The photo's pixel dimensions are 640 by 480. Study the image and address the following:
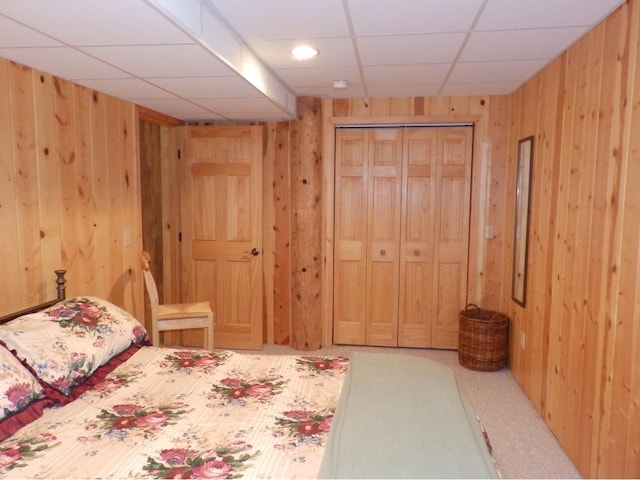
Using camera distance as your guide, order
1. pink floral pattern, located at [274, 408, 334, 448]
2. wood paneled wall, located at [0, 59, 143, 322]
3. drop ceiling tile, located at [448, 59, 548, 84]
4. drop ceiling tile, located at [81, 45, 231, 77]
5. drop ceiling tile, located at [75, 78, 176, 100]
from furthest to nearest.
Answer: drop ceiling tile, located at [448, 59, 548, 84] < drop ceiling tile, located at [75, 78, 176, 100] < wood paneled wall, located at [0, 59, 143, 322] < drop ceiling tile, located at [81, 45, 231, 77] < pink floral pattern, located at [274, 408, 334, 448]

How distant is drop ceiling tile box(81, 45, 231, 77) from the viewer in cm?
210

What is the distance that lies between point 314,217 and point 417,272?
3.57 ft

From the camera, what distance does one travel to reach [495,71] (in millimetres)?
3074

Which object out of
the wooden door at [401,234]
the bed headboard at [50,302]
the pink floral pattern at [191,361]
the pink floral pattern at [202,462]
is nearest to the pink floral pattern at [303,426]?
the pink floral pattern at [202,462]

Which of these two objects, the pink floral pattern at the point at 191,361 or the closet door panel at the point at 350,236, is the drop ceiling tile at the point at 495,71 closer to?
the closet door panel at the point at 350,236

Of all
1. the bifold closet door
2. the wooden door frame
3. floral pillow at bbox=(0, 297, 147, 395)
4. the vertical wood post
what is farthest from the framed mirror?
Answer: floral pillow at bbox=(0, 297, 147, 395)

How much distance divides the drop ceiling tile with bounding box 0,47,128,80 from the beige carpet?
304 centimetres

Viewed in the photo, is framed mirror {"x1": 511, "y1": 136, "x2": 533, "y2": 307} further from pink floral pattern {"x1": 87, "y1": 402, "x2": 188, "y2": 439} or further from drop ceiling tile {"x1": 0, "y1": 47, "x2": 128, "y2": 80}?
drop ceiling tile {"x1": 0, "y1": 47, "x2": 128, "y2": 80}

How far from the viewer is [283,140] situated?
413 centimetres

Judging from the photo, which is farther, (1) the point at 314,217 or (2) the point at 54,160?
(1) the point at 314,217

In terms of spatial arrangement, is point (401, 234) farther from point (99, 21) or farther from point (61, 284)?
point (99, 21)

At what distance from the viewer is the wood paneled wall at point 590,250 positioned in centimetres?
190

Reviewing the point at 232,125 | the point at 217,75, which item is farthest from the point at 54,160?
→ the point at 232,125

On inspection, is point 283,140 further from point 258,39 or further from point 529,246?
point 529,246
